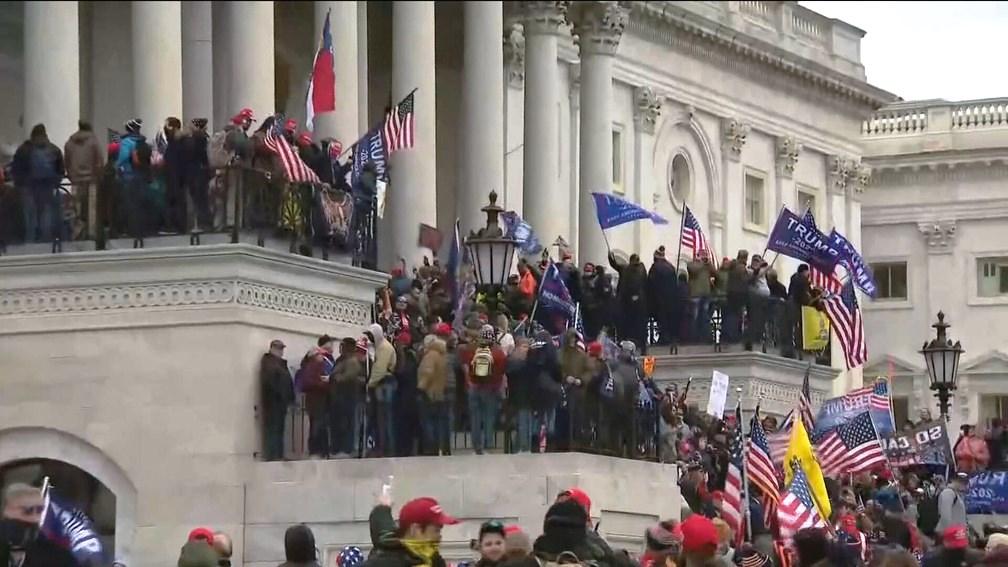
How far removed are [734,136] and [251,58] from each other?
26.4m

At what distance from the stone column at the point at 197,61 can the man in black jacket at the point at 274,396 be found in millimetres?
16850

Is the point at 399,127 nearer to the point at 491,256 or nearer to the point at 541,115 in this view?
the point at 491,256

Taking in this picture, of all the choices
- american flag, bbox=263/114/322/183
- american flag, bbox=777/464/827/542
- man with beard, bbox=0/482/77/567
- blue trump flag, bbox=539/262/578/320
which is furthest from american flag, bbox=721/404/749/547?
man with beard, bbox=0/482/77/567

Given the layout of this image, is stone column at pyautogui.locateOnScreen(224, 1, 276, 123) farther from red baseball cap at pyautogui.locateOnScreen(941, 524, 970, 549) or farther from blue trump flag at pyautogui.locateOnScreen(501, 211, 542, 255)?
red baseball cap at pyautogui.locateOnScreen(941, 524, 970, 549)

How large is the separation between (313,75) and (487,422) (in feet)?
25.9

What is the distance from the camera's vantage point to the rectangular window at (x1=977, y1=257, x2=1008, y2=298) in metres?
74.8

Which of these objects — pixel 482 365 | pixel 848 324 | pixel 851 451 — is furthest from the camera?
pixel 848 324

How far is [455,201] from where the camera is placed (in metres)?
54.9

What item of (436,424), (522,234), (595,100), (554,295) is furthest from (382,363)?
(595,100)

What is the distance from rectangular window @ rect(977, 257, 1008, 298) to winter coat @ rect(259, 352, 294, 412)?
4827 cm

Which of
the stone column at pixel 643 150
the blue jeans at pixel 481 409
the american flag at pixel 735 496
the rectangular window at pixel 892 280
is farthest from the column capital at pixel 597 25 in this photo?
the blue jeans at pixel 481 409

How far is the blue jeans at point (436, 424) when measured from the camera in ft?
94.1

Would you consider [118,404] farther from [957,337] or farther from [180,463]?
[957,337]

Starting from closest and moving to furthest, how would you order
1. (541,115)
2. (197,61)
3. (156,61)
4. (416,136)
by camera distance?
(156,61), (197,61), (416,136), (541,115)
